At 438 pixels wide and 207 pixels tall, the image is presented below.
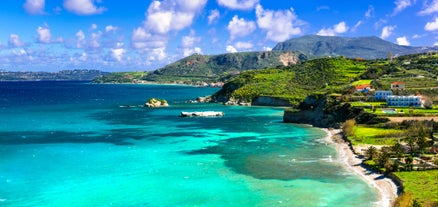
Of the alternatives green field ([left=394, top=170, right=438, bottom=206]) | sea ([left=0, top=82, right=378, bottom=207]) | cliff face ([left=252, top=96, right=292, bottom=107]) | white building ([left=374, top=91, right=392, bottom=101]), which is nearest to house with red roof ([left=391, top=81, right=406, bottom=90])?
white building ([left=374, top=91, right=392, bottom=101])

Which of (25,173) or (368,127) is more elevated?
(368,127)

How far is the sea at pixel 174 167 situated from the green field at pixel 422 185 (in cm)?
448

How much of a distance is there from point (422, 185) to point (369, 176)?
960cm

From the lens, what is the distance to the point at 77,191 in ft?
188

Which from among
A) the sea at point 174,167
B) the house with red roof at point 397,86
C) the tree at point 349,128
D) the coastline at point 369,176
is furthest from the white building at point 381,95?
the coastline at point 369,176

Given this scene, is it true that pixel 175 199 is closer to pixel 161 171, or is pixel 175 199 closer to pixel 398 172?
pixel 161 171

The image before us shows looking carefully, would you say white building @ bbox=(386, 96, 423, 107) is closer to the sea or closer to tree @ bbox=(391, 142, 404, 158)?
the sea

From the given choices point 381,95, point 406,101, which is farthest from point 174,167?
point 381,95

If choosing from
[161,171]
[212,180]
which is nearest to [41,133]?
[161,171]

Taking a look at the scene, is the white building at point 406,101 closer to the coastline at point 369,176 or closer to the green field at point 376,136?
the green field at point 376,136

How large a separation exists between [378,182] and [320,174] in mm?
8252

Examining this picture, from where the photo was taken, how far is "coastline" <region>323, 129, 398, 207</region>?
5247 centimetres

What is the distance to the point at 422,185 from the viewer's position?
53281 mm

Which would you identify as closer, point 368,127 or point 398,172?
point 398,172
